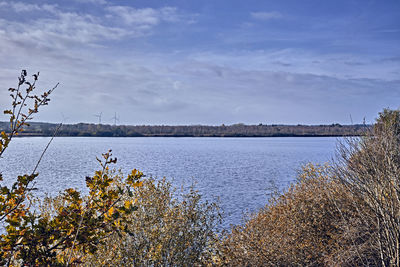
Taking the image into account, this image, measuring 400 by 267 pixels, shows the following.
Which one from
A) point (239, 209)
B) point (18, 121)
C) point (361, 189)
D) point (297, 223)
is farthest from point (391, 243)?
point (239, 209)

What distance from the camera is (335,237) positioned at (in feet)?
28.4

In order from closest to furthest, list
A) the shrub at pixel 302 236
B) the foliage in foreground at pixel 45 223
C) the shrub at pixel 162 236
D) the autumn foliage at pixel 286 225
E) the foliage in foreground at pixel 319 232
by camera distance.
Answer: the foliage in foreground at pixel 45 223 < the autumn foliage at pixel 286 225 < the shrub at pixel 162 236 < the foliage in foreground at pixel 319 232 < the shrub at pixel 302 236

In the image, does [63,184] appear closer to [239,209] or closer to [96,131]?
[239,209]

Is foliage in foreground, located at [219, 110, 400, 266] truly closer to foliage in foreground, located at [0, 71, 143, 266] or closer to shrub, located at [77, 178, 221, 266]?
shrub, located at [77, 178, 221, 266]

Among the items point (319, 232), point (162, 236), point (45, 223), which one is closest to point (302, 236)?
point (319, 232)

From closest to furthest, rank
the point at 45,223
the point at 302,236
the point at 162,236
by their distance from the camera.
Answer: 1. the point at 45,223
2. the point at 162,236
3. the point at 302,236

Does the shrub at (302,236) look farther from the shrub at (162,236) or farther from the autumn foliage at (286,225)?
the shrub at (162,236)

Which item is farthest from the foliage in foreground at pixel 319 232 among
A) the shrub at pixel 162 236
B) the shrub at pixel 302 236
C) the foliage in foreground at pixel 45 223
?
the foliage in foreground at pixel 45 223

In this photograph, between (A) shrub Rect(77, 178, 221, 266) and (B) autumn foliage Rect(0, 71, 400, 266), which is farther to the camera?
(A) shrub Rect(77, 178, 221, 266)

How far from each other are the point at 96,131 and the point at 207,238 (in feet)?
289

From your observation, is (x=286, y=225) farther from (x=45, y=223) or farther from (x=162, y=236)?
(x=45, y=223)

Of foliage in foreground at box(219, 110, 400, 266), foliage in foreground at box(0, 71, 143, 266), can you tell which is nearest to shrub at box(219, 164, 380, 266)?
foliage in foreground at box(219, 110, 400, 266)

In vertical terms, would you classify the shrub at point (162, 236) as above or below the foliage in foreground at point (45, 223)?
below

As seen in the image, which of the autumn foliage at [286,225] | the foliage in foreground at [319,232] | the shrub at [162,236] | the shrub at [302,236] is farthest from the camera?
the shrub at [302,236]
